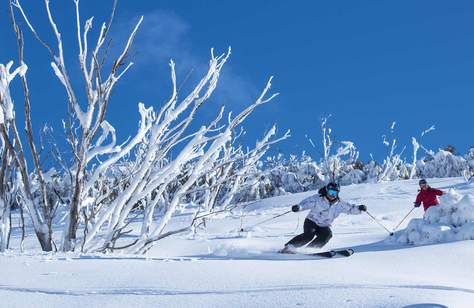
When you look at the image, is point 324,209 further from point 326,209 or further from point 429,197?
point 429,197

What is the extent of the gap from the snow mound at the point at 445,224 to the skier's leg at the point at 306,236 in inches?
39.5

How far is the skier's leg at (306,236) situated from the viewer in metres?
6.95

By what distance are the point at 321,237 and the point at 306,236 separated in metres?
0.28

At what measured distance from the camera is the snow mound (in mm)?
6831

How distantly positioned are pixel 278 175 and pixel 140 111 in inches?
1231

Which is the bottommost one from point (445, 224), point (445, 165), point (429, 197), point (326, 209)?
point (445, 224)

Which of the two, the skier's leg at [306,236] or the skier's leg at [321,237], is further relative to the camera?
the skier's leg at [321,237]

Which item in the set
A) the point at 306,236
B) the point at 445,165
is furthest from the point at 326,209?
the point at 445,165

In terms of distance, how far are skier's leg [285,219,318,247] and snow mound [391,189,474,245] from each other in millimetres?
1003

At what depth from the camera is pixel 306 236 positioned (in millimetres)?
7160

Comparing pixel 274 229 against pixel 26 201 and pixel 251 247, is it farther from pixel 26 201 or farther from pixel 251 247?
pixel 26 201

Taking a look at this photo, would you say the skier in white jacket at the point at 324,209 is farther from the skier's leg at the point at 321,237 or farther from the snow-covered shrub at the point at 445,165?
the snow-covered shrub at the point at 445,165

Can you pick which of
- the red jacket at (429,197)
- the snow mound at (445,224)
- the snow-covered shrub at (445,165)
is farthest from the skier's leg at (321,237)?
the snow-covered shrub at (445,165)

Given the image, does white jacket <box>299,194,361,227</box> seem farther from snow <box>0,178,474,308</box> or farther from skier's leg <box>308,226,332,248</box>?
snow <box>0,178,474,308</box>
